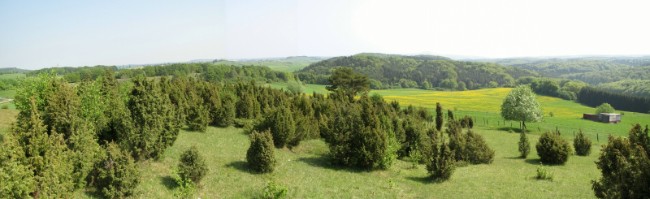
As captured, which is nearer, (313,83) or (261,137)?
(261,137)

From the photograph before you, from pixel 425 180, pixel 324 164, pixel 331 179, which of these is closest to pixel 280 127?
pixel 324 164

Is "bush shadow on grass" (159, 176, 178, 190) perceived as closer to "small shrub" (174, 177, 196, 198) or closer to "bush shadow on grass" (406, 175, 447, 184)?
"small shrub" (174, 177, 196, 198)

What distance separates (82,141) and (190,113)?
54.1 feet

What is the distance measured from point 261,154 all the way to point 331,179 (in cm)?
476

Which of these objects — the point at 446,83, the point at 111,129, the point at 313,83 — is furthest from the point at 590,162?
the point at 446,83

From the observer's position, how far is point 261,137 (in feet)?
75.6

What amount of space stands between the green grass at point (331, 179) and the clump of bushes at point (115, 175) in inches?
32.6

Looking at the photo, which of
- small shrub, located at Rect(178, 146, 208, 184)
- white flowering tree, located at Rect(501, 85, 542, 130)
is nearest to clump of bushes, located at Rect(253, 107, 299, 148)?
small shrub, located at Rect(178, 146, 208, 184)

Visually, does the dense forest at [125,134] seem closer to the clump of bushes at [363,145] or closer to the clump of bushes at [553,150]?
the clump of bushes at [363,145]

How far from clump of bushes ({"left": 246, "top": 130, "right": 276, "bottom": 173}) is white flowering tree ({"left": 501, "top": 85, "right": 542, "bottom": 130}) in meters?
49.9

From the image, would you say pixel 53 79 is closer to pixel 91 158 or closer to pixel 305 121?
pixel 91 158

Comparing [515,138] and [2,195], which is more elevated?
[2,195]

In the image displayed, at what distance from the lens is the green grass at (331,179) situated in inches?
796

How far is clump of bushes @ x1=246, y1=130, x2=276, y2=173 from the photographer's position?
Result: 22.8m
